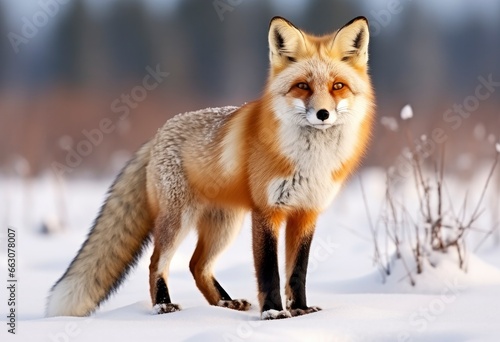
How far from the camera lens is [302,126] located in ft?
12.7

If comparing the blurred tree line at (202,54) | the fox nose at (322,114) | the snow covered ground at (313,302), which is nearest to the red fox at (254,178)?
the fox nose at (322,114)

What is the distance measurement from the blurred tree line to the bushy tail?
44.8ft

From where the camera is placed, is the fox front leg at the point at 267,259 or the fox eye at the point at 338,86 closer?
the fox eye at the point at 338,86

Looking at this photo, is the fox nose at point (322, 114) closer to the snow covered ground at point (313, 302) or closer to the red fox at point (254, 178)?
the red fox at point (254, 178)

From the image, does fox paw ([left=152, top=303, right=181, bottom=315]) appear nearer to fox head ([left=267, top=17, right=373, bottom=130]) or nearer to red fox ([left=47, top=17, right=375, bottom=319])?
red fox ([left=47, top=17, right=375, bottom=319])

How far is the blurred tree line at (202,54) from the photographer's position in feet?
66.8

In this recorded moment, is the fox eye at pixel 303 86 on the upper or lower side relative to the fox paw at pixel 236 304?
upper

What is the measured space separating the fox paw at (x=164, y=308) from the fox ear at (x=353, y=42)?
1.71 metres

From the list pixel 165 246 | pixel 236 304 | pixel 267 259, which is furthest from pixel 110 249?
pixel 267 259

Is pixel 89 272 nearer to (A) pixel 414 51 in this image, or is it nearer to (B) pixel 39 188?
(B) pixel 39 188

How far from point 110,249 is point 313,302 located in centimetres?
131

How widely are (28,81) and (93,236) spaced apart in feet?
56.7

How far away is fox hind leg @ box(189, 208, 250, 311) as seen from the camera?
4711mm

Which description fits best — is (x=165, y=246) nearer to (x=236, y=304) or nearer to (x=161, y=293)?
(x=161, y=293)
